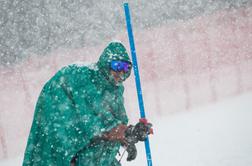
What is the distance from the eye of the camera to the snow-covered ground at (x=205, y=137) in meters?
4.98

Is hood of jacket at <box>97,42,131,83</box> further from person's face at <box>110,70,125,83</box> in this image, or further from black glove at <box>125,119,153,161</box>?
black glove at <box>125,119,153,161</box>

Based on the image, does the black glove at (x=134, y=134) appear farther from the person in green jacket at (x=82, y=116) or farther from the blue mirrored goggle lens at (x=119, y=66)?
the blue mirrored goggle lens at (x=119, y=66)

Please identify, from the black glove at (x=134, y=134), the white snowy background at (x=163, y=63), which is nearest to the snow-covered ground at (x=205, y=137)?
the white snowy background at (x=163, y=63)

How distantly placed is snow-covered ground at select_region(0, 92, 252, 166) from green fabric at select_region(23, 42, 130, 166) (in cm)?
309

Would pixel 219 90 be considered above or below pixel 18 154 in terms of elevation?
above

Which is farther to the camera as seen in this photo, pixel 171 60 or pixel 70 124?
pixel 171 60

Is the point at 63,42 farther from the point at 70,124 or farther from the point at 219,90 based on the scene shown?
the point at 70,124

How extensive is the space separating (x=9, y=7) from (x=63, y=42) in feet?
3.93

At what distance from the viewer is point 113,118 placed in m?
2.20

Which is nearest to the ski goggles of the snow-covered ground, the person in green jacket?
the person in green jacket

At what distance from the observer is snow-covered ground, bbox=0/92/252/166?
4977 mm

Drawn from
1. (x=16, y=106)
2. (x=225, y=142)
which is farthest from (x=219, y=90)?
(x=16, y=106)

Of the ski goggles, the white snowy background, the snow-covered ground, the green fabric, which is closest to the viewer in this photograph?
the green fabric

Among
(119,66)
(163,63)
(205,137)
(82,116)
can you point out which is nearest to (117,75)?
(119,66)
